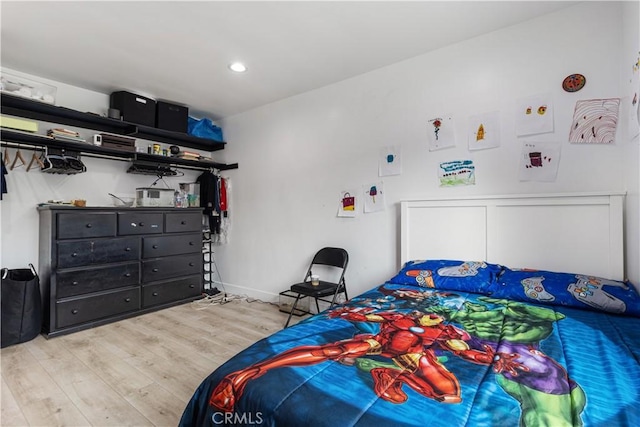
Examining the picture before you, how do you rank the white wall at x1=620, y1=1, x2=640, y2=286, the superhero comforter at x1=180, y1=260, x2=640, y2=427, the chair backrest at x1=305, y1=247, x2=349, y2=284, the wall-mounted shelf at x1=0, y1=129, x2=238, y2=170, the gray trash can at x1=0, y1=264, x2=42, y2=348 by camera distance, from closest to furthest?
the superhero comforter at x1=180, y1=260, x2=640, y2=427
the white wall at x1=620, y1=1, x2=640, y2=286
the gray trash can at x1=0, y1=264, x2=42, y2=348
the wall-mounted shelf at x1=0, y1=129, x2=238, y2=170
the chair backrest at x1=305, y1=247, x2=349, y2=284

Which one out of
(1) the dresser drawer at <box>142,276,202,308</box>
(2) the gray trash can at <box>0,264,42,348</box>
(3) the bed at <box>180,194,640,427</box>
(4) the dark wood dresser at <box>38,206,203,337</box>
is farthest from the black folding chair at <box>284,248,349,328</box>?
(2) the gray trash can at <box>0,264,42,348</box>

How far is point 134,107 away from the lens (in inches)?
132

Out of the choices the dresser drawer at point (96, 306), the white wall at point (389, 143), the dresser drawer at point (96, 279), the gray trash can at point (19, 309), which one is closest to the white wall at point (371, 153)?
the white wall at point (389, 143)

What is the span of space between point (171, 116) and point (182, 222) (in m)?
1.28

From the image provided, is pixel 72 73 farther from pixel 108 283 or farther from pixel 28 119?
pixel 108 283

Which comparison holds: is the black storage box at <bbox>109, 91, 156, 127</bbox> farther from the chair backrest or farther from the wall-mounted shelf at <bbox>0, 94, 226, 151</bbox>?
the chair backrest

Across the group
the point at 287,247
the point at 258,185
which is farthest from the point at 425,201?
the point at 258,185

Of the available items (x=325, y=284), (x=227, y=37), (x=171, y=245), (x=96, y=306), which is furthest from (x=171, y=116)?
(x=325, y=284)

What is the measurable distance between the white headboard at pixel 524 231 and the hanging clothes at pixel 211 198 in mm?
2580

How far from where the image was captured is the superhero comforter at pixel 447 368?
0.81 m

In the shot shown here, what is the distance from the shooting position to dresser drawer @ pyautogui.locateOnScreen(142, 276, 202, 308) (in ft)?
10.8

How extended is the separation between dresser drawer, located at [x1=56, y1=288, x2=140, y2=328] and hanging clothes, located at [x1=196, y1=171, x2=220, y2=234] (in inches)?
49.4

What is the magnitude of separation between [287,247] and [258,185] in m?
0.90

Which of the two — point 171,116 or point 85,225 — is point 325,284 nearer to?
point 85,225
